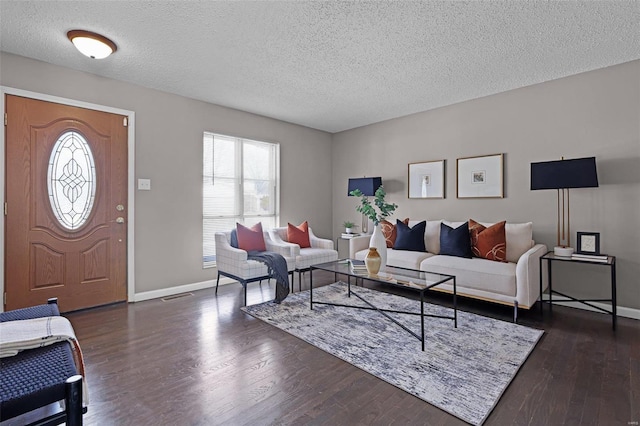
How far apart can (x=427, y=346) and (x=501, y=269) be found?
4.33 ft

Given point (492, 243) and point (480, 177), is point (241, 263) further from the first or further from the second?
point (480, 177)

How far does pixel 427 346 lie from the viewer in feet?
8.16

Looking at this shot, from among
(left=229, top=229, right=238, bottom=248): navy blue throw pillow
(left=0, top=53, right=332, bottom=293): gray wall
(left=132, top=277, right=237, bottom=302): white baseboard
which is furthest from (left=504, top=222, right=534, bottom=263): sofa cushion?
(left=0, top=53, right=332, bottom=293): gray wall

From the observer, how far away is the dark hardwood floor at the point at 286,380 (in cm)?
170

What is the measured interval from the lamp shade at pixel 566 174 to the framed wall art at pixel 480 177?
2.23 feet

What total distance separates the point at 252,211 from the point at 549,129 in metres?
4.06

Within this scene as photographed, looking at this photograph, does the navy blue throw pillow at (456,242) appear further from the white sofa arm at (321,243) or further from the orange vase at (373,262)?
the white sofa arm at (321,243)

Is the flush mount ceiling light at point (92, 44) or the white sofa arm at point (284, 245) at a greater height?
the flush mount ceiling light at point (92, 44)

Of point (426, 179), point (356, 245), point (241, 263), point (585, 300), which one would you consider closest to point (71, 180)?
point (241, 263)

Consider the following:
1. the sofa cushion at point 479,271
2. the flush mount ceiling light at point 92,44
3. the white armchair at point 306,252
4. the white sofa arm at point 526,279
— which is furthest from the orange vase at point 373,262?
the flush mount ceiling light at point 92,44

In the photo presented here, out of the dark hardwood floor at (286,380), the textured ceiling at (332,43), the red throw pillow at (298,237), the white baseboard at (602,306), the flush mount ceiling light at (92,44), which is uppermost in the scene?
the textured ceiling at (332,43)

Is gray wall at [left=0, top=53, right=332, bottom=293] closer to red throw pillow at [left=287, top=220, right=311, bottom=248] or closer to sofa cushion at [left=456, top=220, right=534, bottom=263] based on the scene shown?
red throw pillow at [left=287, top=220, right=311, bottom=248]

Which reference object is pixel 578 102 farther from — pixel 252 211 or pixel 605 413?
pixel 252 211

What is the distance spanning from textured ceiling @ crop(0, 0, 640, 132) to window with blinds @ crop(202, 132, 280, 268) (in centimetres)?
87
